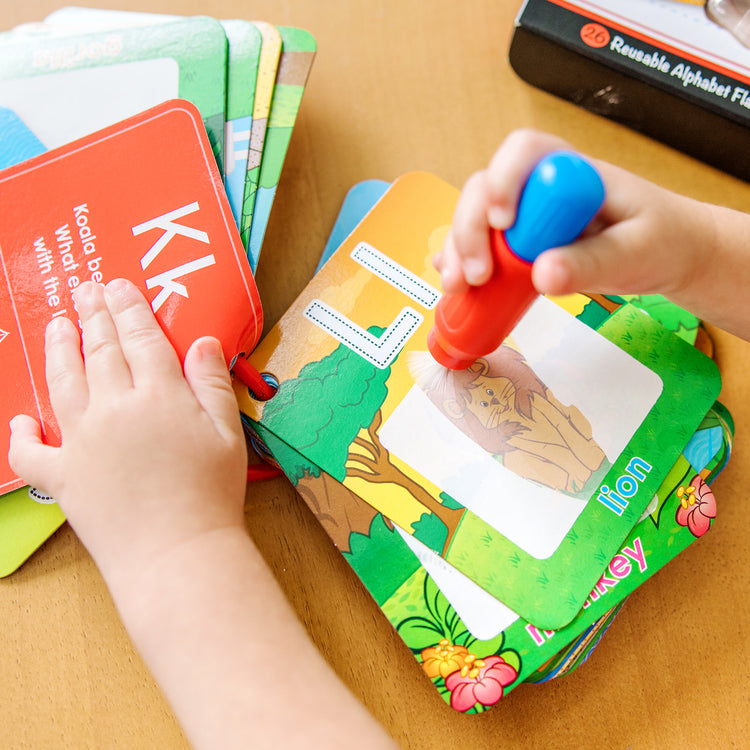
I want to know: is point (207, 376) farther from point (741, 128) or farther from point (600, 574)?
point (741, 128)

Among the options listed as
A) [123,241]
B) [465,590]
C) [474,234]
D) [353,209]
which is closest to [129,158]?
[123,241]

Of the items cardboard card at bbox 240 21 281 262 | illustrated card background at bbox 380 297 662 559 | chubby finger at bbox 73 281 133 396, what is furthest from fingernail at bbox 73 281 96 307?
illustrated card background at bbox 380 297 662 559

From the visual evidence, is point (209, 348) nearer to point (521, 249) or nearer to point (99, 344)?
point (99, 344)

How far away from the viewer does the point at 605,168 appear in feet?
1.19

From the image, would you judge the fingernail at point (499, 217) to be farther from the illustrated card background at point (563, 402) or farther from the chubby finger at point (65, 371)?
the chubby finger at point (65, 371)

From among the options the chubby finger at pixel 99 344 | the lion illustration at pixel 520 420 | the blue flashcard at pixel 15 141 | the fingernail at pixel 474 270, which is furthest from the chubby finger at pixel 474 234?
the blue flashcard at pixel 15 141

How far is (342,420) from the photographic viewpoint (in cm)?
42

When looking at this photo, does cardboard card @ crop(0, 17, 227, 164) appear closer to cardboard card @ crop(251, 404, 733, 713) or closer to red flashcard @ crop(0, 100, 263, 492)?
red flashcard @ crop(0, 100, 263, 492)

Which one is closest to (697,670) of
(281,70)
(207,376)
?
(207,376)

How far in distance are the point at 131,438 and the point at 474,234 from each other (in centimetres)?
23

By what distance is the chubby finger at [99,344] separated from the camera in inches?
15.1

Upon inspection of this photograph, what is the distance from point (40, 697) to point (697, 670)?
0.43 m

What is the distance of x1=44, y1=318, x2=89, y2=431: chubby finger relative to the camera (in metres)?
0.39

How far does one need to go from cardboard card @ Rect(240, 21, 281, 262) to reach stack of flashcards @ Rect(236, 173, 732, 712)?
0.07 metres
